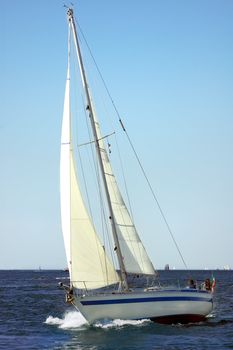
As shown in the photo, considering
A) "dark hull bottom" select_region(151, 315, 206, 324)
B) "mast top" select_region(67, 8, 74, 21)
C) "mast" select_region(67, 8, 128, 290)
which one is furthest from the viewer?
"mast top" select_region(67, 8, 74, 21)

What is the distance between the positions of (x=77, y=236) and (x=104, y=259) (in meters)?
1.90

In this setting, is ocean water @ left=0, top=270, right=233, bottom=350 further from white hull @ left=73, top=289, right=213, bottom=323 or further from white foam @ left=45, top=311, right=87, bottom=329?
white hull @ left=73, top=289, right=213, bottom=323

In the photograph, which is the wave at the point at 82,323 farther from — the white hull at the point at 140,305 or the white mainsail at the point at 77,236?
the white mainsail at the point at 77,236

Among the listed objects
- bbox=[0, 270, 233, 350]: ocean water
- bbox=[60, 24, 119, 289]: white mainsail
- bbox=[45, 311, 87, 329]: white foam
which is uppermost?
bbox=[60, 24, 119, 289]: white mainsail

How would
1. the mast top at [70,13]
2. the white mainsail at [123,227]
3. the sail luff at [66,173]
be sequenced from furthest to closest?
the mast top at [70,13] < the white mainsail at [123,227] < the sail luff at [66,173]

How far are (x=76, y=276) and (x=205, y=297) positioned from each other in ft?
25.5

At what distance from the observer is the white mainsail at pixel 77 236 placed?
3022cm

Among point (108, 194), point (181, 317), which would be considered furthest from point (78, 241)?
point (181, 317)

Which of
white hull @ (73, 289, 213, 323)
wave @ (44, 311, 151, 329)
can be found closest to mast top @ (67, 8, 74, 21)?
white hull @ (73, 289, 213, 323)

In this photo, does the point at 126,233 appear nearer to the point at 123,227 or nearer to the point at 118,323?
the point at 123,227

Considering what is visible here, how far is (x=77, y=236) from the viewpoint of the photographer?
3047 cm

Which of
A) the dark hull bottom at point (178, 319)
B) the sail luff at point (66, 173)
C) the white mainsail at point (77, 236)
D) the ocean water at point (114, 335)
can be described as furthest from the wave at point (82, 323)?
the sail luff at point (66, 173)

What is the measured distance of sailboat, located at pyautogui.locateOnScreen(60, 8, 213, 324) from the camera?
30.1 meters

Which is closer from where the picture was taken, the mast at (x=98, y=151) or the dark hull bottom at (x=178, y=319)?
the dark hull bottom at (x=178, y=319)
